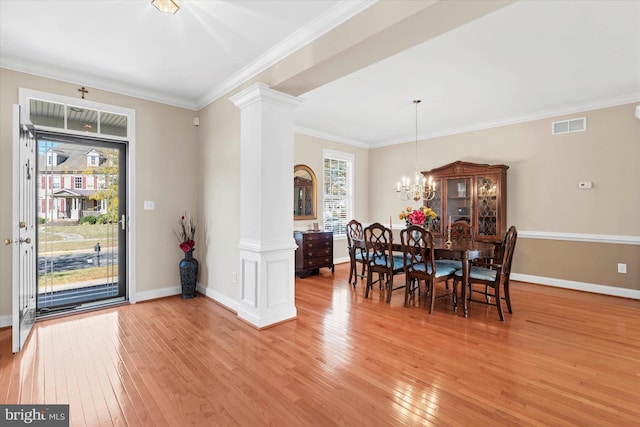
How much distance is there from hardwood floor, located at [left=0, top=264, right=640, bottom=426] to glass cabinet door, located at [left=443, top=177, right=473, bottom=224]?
2020 mm

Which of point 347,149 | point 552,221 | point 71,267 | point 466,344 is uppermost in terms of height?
point 347,149

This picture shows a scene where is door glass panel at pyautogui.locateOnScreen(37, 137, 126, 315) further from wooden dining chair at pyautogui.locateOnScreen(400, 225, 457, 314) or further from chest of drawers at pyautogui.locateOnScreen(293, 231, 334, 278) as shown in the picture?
wooden dining chair at pyautogui.locateOnScreen(400, 225, 457, 314)

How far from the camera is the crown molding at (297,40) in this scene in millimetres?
2227

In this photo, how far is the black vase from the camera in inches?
158

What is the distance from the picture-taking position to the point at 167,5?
86.1 inches

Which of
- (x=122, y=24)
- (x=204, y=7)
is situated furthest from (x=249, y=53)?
(x=122, y=24)

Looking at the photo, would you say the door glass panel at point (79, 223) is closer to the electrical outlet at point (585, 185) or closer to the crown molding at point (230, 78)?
the crown molding at point (230, 78)

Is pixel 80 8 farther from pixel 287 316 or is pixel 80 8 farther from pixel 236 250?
pixel 287 316

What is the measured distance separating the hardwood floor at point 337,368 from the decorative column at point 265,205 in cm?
26

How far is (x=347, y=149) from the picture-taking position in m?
6.78

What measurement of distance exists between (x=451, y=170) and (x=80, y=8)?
5314mm

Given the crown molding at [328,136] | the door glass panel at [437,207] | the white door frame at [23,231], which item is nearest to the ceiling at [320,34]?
the white door frame at [23,231]

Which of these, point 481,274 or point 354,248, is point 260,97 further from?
point 481,274

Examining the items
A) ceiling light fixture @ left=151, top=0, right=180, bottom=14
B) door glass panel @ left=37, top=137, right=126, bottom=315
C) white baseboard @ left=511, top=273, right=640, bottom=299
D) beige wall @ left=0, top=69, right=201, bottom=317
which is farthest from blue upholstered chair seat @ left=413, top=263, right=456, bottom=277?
door glass panel @ left=37, top=137, right=126, bottom=315
